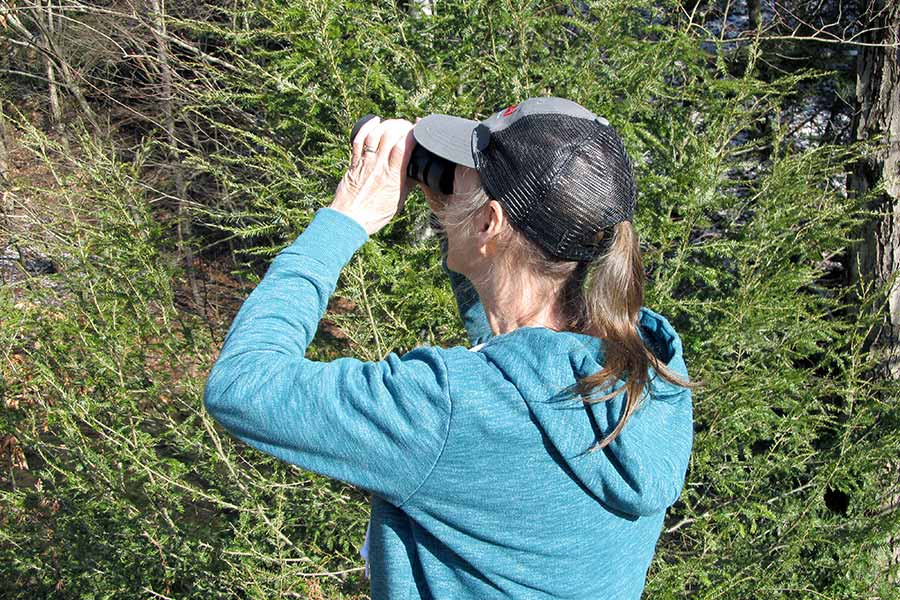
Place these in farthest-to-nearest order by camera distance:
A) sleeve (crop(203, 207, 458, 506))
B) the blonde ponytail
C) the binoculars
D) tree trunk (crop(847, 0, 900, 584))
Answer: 1. tree trunk (crop(847, 0, 900, 584))
2. the binoculars
3. the blonde ponytail
4. sleeve (crop(203, 207, 458, 506))

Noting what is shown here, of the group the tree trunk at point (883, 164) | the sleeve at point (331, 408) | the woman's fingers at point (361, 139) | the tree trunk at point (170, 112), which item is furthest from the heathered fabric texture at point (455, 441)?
the tree trunk at point (883, 164)

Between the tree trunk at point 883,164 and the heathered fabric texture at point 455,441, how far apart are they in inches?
147

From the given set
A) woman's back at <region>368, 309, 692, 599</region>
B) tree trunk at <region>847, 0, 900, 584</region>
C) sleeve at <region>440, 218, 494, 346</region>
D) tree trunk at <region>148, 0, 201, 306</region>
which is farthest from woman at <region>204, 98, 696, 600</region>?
tree trunk at <region>847, 0, 900, 584</region>

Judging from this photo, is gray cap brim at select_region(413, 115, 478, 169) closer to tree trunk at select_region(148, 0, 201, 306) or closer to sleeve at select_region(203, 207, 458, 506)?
sleeve at select_region(203, 207, 458, 506)

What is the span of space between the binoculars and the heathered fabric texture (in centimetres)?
13

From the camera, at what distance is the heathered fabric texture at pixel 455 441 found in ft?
3.57

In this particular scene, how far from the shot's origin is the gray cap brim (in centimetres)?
127

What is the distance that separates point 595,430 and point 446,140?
1.65 feet

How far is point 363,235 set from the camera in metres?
Result: 1.28

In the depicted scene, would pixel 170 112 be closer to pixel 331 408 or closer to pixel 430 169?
pixel 430 169

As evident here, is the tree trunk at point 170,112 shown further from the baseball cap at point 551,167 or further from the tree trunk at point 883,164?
the tree trunk at point 883,164

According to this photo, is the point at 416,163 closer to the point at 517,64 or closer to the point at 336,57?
the point at 336,57

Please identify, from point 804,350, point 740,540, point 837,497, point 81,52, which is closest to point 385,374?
point 740,540

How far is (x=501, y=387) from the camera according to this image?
113cm
